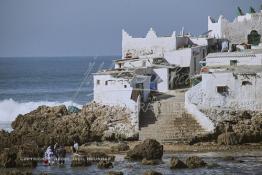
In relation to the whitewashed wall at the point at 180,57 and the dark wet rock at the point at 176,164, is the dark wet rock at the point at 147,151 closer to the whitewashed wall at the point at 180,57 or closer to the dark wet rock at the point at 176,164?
the dark wet rock at the point at 176,164

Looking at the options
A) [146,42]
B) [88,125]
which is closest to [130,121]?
[88,125]

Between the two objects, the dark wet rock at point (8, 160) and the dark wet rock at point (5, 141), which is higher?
the dark wet rock at point (5, 141)

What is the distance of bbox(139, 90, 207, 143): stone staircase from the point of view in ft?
172

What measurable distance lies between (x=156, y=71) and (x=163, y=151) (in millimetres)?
10235

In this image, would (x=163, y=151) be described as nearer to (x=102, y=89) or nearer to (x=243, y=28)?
(x=102, y=89)

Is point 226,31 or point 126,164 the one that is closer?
point 126,164

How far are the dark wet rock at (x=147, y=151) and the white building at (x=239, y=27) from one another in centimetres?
2019

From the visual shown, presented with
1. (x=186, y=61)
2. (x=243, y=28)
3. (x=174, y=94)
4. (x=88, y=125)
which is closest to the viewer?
(x=88, y=125)

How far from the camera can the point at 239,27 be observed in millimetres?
67125

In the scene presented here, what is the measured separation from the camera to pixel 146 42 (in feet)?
217

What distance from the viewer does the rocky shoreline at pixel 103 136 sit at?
48.8 metres

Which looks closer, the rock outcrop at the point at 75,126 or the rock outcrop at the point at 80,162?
the rock outcrop at the point at 80,162

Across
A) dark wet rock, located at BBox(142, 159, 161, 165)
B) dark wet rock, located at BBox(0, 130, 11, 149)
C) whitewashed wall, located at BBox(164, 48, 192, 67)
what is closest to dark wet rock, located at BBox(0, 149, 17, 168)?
dark wet rock, located at BBox(0, 130, 11, 149)

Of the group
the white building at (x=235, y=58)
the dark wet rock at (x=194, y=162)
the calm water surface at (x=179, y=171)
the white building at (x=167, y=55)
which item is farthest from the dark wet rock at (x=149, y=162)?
the white building at (x=167, y=55)
